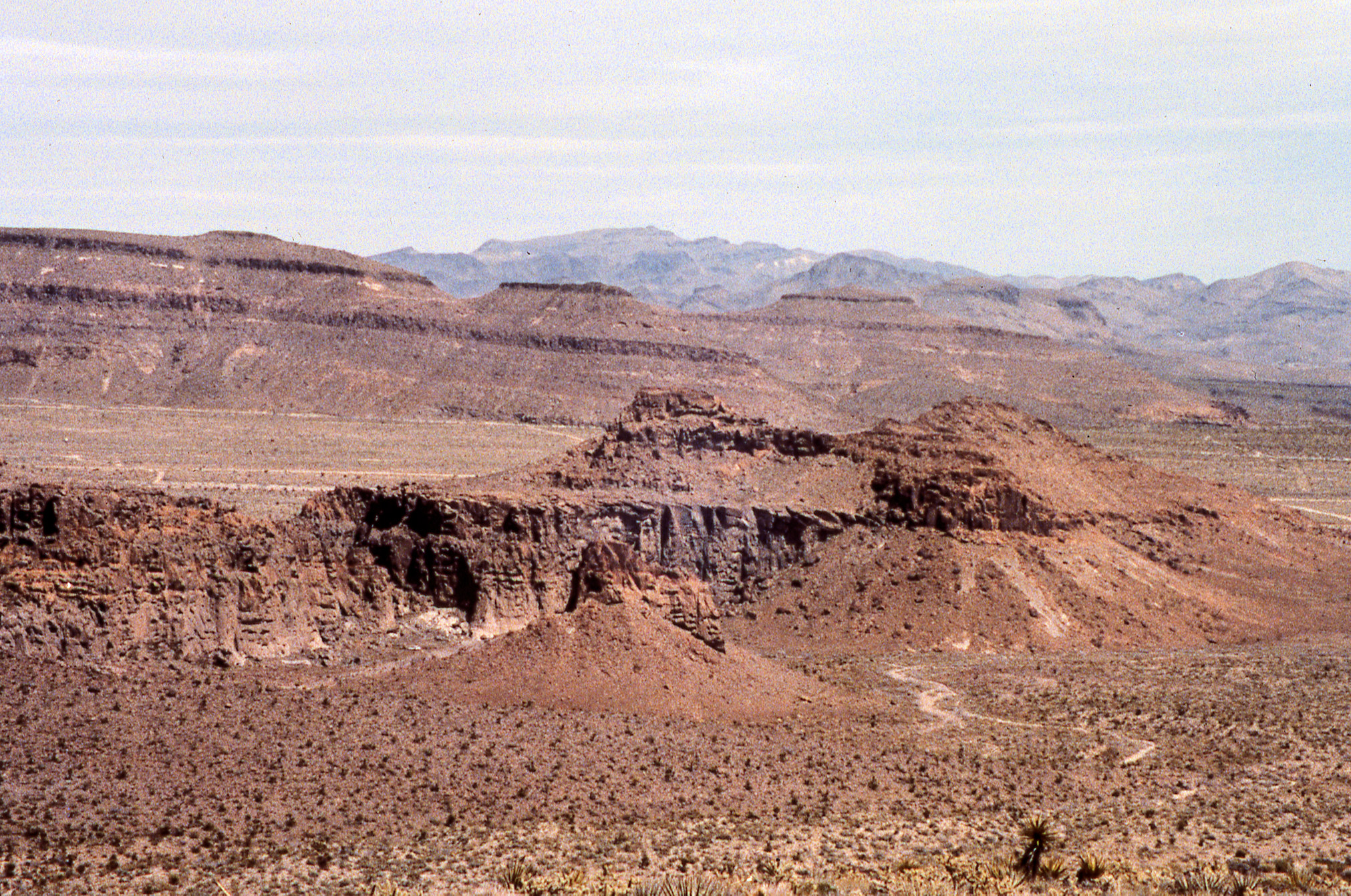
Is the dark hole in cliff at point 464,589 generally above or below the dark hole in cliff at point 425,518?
below

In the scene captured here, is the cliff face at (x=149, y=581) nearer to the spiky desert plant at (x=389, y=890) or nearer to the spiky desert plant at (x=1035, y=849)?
the spiky desert plant at (x=389, y=890)

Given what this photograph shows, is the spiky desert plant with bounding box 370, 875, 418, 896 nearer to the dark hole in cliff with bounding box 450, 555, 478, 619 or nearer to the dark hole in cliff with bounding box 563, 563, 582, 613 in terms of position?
the dark hole in cliff with bounding box 563, 563, 582, 613

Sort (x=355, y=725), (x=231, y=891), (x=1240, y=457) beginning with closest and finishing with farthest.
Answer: (x=231, y=891)
(x=355, y=725)
(x=1240, y=457)

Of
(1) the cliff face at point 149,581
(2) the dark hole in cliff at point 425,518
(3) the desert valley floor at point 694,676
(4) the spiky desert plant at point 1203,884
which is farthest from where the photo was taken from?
(2) the dark hole in cliff at point 425,518

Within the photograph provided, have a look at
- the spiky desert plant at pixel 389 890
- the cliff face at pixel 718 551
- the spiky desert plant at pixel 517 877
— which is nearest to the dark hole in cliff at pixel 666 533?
the cliff face at pixel 718 551

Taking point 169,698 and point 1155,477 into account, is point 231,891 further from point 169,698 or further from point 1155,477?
point 1155,477

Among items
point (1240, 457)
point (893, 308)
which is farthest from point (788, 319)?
point (1240, 457)

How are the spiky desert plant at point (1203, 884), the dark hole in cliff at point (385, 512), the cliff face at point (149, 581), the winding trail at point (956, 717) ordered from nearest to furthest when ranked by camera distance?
1. the spiky desert plant at point (1203, 884)
2. the cliff face at point (149, 581)
3. the winding trail at point (956, 717)
4. the dark hole in cliff at point (385, 512)
